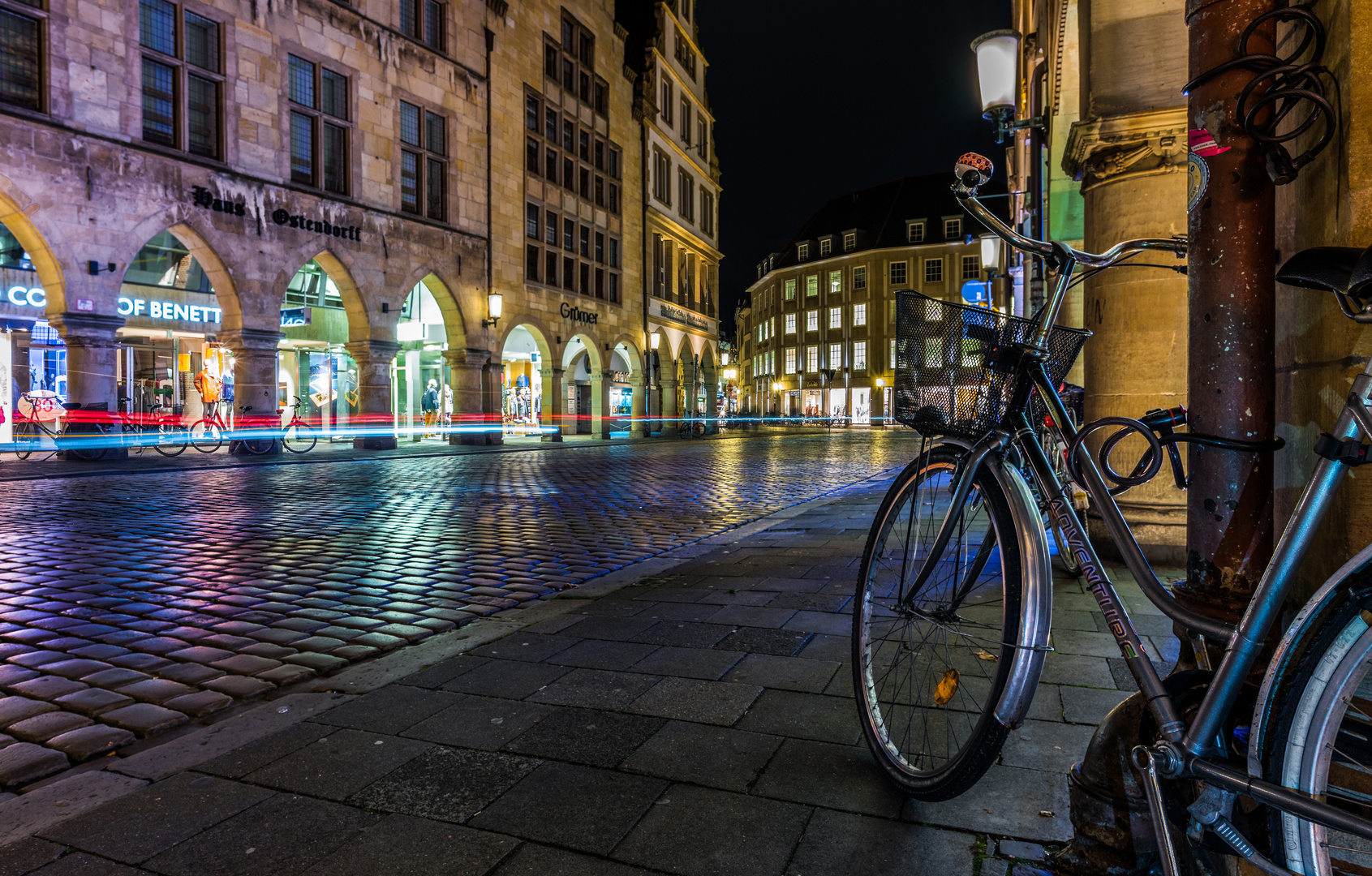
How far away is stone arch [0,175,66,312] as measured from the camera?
1414cm

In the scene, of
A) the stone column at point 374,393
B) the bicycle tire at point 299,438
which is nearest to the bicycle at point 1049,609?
the bicycle tire at point 299,438

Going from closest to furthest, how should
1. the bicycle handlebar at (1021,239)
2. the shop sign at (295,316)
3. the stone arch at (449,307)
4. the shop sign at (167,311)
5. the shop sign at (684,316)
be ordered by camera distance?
the bicycle handlebar at (1021,239) → the shop sign at (167,311) → the stone arch at (449,307) → the shop sign at (295,316) → the shop sign at (684,316)

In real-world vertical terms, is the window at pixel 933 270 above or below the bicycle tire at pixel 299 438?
above

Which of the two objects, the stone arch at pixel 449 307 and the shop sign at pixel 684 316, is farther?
the shop sign at pixel 684 316

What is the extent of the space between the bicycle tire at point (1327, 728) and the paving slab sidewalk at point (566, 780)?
29.0 inches

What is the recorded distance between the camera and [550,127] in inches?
1110

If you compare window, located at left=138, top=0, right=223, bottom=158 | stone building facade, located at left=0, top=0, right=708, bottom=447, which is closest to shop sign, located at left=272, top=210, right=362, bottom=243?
stone building facade, located at left=0, top=0, right=708, bottom=447

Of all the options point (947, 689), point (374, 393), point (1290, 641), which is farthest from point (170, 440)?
point (1290, 641)

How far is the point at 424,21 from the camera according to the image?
22.9 metres

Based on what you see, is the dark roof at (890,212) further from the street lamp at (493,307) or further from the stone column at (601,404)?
the street lamp at (493,307)

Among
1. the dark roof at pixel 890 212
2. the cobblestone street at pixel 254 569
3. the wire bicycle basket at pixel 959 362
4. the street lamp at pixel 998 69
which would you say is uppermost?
Result: the dark roof at pixel 890 212

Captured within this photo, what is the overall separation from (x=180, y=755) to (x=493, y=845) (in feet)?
4.14

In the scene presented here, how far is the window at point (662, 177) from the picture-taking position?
35.5m

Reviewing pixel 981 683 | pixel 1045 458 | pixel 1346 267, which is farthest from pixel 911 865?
pixel 1346 267
